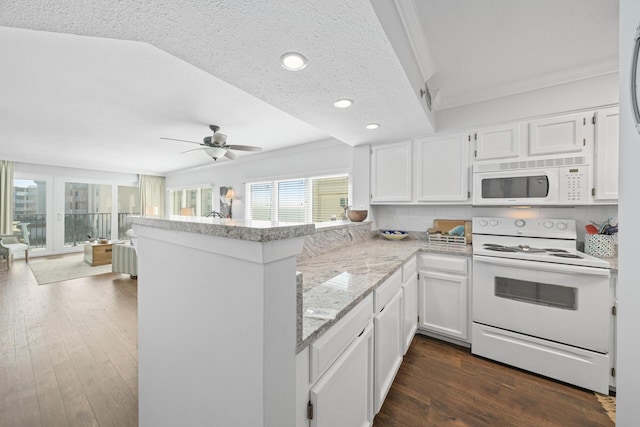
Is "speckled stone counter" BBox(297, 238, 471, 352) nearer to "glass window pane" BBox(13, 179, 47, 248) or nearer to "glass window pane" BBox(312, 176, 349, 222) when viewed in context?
"glass window pane" BBox(312, 176, 349, 222)

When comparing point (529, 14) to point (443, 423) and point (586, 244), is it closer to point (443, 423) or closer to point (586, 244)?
point (586, 244)

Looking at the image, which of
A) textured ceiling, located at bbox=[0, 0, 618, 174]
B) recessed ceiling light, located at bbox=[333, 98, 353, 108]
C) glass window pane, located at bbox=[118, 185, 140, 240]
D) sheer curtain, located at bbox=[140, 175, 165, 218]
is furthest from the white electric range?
glass window pane, located at bbox=[118, 185, 140, 240]

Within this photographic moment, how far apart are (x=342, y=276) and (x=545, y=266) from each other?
1.54 m

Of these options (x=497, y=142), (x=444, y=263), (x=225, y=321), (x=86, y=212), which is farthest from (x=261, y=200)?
(x=86, y=212)

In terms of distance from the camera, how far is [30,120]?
3.12 meters

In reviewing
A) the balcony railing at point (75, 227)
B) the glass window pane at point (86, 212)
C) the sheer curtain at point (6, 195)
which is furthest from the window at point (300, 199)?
the sheer curtain at point (6, 195)

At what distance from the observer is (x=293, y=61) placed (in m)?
1.35

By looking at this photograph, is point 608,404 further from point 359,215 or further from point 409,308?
point 359,215

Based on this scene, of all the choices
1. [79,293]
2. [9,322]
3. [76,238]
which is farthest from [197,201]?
[9,322]

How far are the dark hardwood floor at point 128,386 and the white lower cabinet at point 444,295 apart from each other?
0.18m

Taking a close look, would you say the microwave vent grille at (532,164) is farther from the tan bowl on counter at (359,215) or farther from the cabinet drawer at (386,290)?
the cabinet drawer at (386,290)

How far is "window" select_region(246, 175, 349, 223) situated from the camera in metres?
4.14

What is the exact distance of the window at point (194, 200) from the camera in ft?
21.5

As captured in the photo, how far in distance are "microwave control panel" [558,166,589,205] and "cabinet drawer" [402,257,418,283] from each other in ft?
4.20
